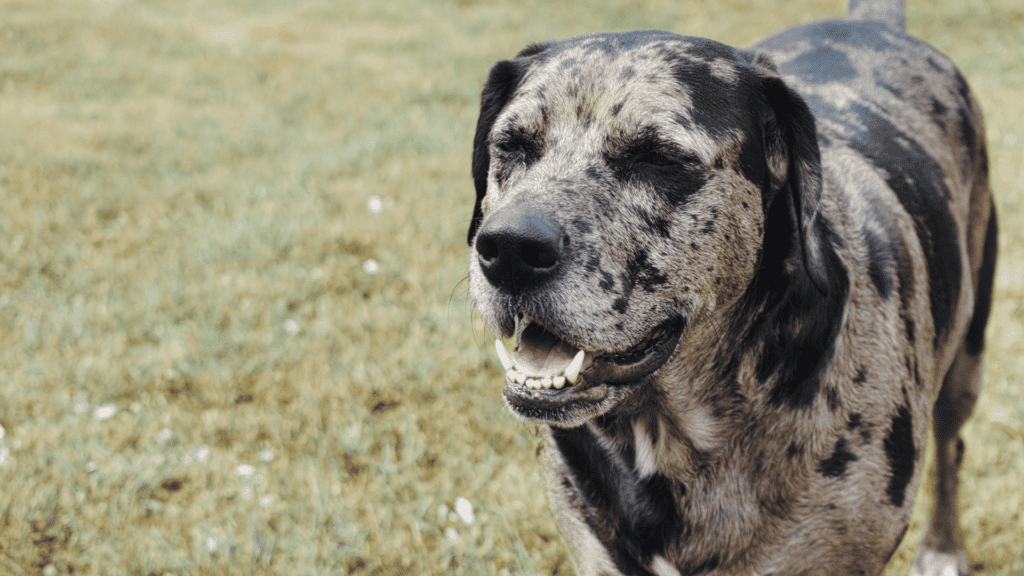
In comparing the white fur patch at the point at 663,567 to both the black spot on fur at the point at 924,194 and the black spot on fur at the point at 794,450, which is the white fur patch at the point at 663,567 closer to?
the black spot on fur at the point at 794,450

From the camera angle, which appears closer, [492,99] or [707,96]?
[707,96]

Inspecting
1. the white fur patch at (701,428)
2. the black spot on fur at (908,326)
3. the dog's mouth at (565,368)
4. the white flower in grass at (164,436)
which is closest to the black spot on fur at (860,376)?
the black spot on fur at (908,326)

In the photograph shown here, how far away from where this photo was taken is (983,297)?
313 centimetres

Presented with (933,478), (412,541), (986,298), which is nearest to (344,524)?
(412,541)

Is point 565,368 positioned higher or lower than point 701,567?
higher

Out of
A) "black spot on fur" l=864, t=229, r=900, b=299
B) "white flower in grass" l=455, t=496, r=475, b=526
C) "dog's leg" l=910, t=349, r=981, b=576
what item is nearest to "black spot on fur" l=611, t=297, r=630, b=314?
"black spot on fur" l=864, t=229, r=900, b=299

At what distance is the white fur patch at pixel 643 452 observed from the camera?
215 centimetres

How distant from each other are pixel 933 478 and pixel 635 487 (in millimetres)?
1614

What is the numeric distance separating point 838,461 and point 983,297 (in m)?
1.66

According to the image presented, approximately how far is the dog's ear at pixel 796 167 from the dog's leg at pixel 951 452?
55.1 inches

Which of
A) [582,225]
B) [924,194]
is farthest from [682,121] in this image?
[924,194]

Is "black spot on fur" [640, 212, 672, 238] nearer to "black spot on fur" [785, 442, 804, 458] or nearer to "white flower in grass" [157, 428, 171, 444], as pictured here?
"black spot on fur" [785, 442, 804, 458]

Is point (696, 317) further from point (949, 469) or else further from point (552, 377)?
point (949, 469)

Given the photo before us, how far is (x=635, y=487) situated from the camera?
84.7 inches
